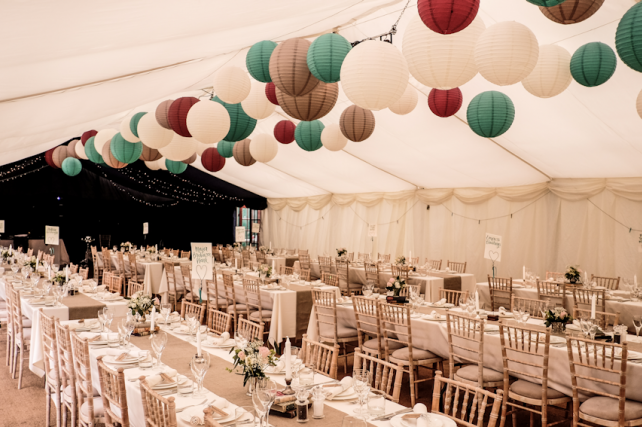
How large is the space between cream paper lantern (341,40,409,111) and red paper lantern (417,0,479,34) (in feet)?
1.65

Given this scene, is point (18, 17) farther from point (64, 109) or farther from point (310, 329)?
point (310, 329)

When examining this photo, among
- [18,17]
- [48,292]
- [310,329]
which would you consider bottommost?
[310,329]

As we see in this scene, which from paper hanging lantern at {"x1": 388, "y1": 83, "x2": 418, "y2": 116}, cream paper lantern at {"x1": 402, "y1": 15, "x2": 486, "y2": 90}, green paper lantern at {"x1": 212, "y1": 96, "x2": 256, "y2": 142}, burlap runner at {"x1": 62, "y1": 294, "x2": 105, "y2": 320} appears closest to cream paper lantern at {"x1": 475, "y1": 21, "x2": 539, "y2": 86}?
cream paper lantern at {"x1": 402, "y1": 15, "x2": 486, "y2": 90}

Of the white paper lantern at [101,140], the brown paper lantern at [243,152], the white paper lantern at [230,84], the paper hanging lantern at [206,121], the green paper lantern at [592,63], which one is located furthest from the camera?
the white paper lantern at [101,140]

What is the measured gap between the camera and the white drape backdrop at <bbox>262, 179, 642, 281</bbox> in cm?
891

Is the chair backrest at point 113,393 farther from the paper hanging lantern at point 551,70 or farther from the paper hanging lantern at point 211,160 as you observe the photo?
the paper hanging lantern at point 211,160

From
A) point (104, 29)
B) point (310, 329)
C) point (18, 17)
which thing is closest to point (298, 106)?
point (104, 29)

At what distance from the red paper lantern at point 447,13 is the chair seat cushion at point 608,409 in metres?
2.82

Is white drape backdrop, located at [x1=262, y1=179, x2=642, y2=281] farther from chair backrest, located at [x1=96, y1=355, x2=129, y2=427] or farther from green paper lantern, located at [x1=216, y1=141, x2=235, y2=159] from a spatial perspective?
chair backrest, located at [x1=96, y1=355, x2=129, y2=427]

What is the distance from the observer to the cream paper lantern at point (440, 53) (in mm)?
2938

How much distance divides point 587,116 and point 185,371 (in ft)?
21.0

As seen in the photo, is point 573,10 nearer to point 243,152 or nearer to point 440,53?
point 440,53

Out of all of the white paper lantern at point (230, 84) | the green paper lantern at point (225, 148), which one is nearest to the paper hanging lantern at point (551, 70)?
the white paper lantern at point (230, 84)

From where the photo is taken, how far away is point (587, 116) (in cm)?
680
